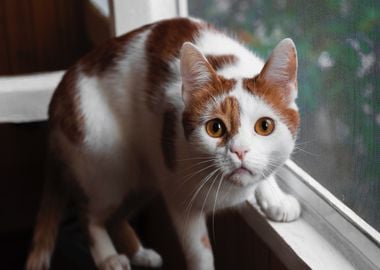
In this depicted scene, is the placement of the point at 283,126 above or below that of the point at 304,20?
below

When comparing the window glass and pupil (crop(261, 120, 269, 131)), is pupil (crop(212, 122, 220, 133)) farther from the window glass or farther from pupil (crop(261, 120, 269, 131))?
the window glass

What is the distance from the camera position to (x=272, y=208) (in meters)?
1.25

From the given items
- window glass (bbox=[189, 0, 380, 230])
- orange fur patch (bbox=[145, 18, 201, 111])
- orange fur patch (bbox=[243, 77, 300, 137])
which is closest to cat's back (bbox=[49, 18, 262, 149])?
orange fur patch (bbox=[145, 18, 201, 111])

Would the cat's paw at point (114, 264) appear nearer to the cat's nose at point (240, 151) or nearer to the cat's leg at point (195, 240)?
the cat's leg at point (195, 240)

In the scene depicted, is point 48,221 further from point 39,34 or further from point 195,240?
point 39,34

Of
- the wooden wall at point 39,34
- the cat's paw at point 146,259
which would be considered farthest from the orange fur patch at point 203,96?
the wooden wall at point 39,34

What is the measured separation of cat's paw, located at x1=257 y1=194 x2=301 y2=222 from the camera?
48.4 inches

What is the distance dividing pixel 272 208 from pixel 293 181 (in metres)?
0.10

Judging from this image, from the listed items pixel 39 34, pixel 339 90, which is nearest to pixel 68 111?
pixel 339 90

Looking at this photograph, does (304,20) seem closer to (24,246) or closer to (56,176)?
(56,176)

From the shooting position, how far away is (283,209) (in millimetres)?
1229

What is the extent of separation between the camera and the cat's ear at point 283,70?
3.12 ft

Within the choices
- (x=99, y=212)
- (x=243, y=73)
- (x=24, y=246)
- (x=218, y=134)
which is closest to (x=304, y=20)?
(x=243, y=73)

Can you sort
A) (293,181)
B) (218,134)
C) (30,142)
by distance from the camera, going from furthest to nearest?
(30,142) < (293,181) < (218,134)
